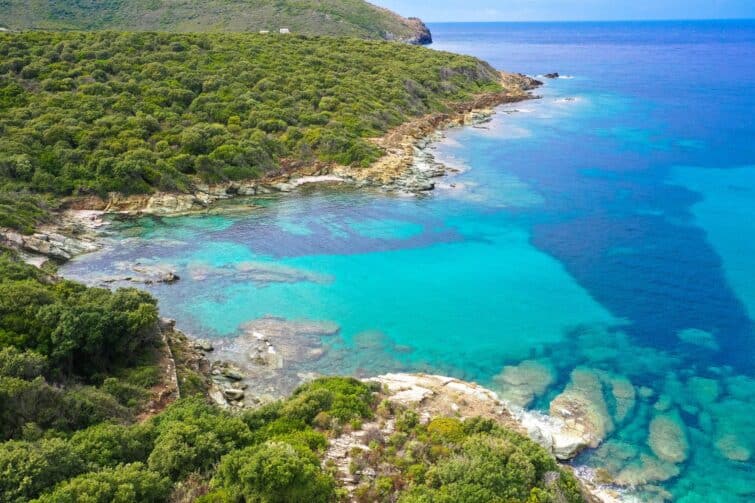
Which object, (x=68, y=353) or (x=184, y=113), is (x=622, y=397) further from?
(x=184, y=113)

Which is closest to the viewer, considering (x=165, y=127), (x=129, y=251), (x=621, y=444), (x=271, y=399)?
(x=621, y=444)

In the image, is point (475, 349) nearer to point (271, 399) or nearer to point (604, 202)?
point (271, 399)

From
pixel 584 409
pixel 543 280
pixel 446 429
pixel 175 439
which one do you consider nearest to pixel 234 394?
pixel 175 439

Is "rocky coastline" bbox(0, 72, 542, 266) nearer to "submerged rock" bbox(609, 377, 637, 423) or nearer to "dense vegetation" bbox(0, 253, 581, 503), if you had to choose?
"dense vegetation" bbox(0, 253, 581, 503)

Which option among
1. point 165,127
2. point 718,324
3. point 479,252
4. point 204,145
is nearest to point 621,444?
point 718,324

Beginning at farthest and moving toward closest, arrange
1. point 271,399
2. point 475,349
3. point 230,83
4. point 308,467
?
point 230,83 < point 475,349 < point 271,399 < point 308,467

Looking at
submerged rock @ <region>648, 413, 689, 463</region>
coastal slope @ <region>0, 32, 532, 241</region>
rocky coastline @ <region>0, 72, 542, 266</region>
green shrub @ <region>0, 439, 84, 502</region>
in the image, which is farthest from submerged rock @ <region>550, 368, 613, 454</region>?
coastal slope @ <region>0, 32, 532, 241</region>
